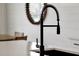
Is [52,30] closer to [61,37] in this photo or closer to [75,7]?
[61,37]

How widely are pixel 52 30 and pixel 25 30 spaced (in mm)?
449

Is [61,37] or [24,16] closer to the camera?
[61,37]

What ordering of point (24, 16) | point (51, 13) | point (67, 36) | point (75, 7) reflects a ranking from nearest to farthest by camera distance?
point (75, 7) → point (67, 36) → point (51, 13) → point (24, 16)

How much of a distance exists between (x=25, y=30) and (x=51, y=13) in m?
0.56

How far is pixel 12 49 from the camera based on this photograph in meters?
1.21

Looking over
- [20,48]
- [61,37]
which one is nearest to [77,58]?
[20,48]

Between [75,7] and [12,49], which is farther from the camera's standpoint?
[75,7]

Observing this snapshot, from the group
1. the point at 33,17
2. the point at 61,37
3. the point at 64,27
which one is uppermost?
the point at 33,17

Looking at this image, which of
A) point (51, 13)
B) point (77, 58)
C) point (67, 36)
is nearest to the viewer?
point (77, 58)

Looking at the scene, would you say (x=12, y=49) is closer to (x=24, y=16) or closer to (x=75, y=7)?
(x=75, y=7)

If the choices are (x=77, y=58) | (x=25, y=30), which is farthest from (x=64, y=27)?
(x=77, y=58)

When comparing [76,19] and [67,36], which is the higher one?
[76,19]

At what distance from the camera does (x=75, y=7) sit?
2346 mm

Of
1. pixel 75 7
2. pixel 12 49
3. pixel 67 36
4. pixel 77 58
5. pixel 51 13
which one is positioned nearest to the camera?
pixel 77 58
